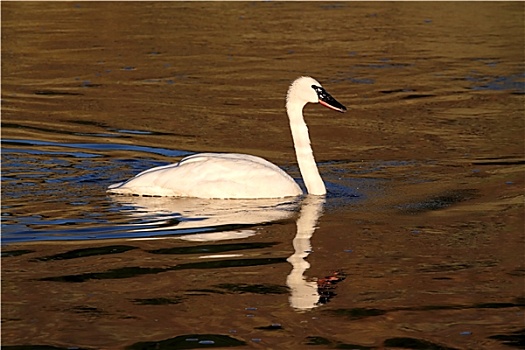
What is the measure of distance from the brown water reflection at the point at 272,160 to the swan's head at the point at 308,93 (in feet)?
2.70

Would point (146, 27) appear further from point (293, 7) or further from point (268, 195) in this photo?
point (268, 195)

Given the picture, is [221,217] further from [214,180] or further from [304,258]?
[304,258]

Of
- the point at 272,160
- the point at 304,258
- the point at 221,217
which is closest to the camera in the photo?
the point at 304,258

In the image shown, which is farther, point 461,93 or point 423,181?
point 461,93

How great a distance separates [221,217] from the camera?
10.3m

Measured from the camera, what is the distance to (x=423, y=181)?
39.1ft

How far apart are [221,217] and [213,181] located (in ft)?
2.31

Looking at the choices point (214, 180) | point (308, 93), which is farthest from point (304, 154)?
point (214, 180)

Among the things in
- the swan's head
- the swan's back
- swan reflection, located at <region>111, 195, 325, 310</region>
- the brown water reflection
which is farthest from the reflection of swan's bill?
the swan's head

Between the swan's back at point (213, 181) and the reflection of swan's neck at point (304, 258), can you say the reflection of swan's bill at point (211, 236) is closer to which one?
the reflection of swan's neck at point (304, 258)

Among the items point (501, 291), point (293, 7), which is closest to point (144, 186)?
point (501, 291)

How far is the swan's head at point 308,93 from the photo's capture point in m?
11.7

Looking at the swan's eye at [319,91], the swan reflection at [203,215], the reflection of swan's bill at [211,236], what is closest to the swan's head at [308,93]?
the swan's eye at [319,91]

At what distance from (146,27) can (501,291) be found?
15.1 m
